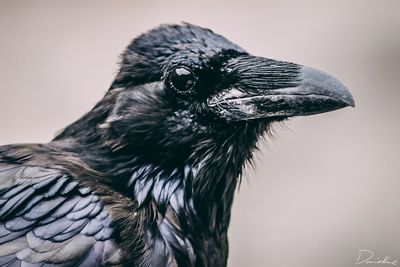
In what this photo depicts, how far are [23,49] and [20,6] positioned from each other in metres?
0.34

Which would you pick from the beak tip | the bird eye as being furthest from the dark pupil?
the beak tip

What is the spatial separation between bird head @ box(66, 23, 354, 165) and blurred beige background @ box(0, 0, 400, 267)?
2332 millimetres

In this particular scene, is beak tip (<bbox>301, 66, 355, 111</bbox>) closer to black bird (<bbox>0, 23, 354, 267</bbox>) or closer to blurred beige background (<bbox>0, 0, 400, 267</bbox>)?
black bird (<bbox>0, 23, 354, 267</bbox>)

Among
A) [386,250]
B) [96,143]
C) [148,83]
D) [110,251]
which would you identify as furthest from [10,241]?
[386,250]

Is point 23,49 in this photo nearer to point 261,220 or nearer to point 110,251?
point 261,220

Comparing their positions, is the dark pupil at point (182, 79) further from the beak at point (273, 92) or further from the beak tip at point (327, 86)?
the beak tip at point (327, 86)

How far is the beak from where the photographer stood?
2.39m

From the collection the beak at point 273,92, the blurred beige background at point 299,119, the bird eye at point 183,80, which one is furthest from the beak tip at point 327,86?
the blurred beige background at point 299,119

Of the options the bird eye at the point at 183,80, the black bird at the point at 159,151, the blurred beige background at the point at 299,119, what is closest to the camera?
the black bird at the point at 159,151

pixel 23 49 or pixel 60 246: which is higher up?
pixel 23 49

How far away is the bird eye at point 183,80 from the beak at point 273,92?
78mm

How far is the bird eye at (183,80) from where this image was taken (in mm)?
2408

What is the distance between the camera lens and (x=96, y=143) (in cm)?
255

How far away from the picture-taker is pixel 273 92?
2.45m
